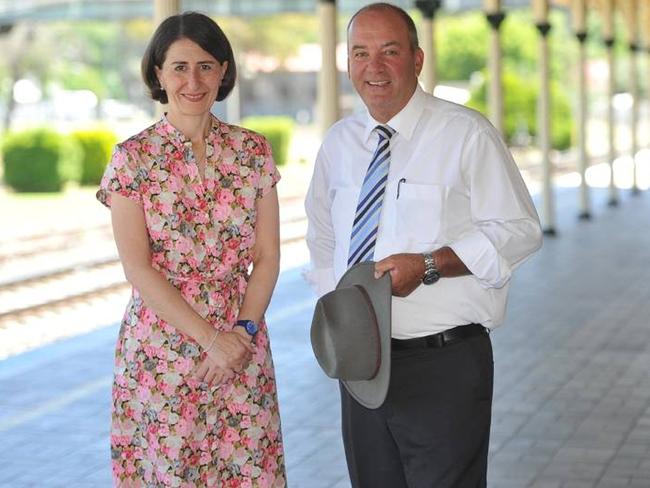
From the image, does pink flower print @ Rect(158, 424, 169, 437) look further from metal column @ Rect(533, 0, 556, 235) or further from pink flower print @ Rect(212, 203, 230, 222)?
metal column @ Rect(533, 0, 556, 235)

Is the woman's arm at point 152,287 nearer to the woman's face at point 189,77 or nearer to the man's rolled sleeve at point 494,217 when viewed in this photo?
the woman's face at point 189,77

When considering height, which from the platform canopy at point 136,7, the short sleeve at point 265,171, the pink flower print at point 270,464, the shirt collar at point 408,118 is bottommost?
the pink flower print at point 270,464

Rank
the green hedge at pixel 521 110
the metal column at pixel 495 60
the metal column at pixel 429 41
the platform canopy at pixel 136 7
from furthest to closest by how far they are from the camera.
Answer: the green hedge at pixel 521 110, the platform canopy at pixel 136 7, the metal column at pixel 495 60, the metal column at pixel 429 41

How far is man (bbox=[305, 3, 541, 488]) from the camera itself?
338 centimetres

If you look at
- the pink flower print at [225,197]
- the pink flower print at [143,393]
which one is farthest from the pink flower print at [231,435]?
the pink flower print at [225,197]

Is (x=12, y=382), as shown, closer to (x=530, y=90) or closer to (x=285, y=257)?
(x=285, y=257)

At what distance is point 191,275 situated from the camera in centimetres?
338

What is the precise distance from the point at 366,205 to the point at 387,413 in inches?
21.1

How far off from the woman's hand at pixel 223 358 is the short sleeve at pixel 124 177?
0.39 m

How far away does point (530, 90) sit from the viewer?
149 ft

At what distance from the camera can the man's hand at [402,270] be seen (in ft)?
10.8

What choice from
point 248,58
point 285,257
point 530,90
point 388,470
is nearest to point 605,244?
point 285,257

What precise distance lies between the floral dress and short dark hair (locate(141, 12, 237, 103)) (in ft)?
0.45

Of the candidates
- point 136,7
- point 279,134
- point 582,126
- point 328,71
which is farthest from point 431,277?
point 279,134
